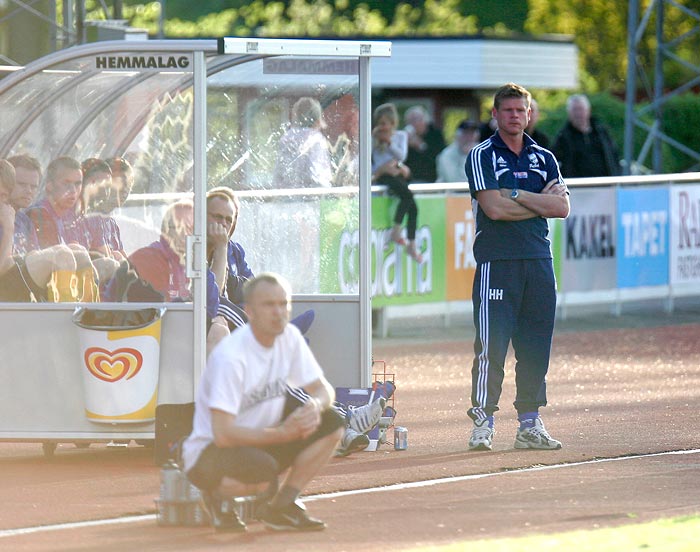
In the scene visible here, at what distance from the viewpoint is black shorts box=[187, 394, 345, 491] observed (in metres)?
7.13

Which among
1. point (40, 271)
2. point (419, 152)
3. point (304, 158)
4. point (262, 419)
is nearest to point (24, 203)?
point (40, 271)

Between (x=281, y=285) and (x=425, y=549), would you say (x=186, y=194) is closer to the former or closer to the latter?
(x=281, y=285)

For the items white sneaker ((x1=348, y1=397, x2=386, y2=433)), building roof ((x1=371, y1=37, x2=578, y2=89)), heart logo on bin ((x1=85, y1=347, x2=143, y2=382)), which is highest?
building roof ((x1=371, y1=37, x2=578, y2=89))

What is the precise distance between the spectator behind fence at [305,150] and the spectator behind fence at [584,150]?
9998 millimetres

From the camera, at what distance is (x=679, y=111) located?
39906 millimetres

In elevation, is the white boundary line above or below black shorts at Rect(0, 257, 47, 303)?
below

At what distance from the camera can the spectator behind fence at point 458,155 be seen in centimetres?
2055

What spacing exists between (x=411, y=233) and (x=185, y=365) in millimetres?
7953

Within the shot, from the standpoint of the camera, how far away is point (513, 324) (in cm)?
1005

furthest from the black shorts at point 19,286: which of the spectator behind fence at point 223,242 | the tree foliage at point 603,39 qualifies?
the tree foliage at point 603,39

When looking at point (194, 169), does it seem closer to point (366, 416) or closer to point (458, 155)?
point (366, 416)

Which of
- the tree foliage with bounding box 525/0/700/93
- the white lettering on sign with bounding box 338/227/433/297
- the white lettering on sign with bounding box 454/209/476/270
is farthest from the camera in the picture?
the tree foliage with bounding box 525/0/700/93

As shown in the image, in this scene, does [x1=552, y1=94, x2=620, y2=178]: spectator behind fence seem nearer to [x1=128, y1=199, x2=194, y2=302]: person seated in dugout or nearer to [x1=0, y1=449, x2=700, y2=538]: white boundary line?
[x1=0, y1=449, x2=700, y2=538]: white boundary line

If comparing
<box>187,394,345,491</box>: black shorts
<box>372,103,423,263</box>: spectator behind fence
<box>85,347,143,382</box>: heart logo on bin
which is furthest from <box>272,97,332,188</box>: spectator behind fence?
<box>372,103,423,263</box>: spectator behind fence
